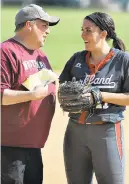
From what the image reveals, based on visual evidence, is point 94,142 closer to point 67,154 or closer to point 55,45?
point 67,154

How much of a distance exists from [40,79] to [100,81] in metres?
0.53

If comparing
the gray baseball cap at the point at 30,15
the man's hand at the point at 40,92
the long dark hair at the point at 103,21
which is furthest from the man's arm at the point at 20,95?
the long dark hair at the point at 103,21

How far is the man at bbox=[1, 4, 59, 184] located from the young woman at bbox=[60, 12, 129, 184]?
0.30m

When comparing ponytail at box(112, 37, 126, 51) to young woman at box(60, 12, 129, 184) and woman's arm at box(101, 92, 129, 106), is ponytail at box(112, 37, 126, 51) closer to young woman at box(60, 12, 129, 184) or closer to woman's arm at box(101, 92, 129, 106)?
young woman at box(60, 12, 129, 184)

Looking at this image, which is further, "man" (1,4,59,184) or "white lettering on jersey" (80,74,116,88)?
"white lettering on jersey" (80,74,116,88)

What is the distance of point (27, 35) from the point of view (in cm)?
482

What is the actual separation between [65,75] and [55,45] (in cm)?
1880

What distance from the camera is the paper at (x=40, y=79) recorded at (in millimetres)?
4672

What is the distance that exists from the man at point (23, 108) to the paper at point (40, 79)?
2.2 inches

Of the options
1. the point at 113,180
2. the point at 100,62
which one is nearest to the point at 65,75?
the point at 100,62

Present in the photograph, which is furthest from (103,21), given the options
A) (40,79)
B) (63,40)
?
(63,40)

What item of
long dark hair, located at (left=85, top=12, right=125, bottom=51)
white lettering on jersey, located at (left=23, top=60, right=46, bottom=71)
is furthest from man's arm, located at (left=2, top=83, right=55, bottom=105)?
long dark hair, located at (left=85, top=12, right=125, bottom=51)

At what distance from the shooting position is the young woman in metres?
4.83

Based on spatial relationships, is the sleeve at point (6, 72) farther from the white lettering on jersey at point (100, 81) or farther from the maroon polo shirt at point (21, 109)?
the white lettering on jersey at point (100, 81)
